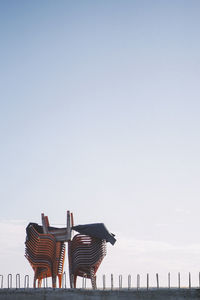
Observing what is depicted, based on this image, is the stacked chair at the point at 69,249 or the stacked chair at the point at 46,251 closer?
the stacked chair at the point at 69,249

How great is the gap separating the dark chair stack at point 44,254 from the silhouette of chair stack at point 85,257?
165 cm

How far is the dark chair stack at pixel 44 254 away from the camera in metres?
50.4

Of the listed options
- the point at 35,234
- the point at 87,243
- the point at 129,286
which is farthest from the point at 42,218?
the point at 129,286

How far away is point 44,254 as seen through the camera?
165 feet

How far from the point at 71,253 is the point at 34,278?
4.61 meters

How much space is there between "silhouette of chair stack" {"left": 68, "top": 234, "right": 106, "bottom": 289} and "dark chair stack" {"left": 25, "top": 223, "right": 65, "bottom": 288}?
165cm

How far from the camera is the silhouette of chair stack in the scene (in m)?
48.9

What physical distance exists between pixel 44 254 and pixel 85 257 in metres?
4.38

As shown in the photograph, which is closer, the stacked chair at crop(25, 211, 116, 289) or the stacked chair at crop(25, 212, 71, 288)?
the stacked chair at crop(25, 211, 116, 289)

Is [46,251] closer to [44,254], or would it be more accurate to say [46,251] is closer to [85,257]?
[44,254]

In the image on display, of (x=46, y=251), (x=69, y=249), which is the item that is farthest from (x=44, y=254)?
(x=69, y=249)

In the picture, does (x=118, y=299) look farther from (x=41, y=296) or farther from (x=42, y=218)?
(x=42, y=218)

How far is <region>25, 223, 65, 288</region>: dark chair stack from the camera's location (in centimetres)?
5038

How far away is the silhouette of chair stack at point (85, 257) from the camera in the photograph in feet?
161
